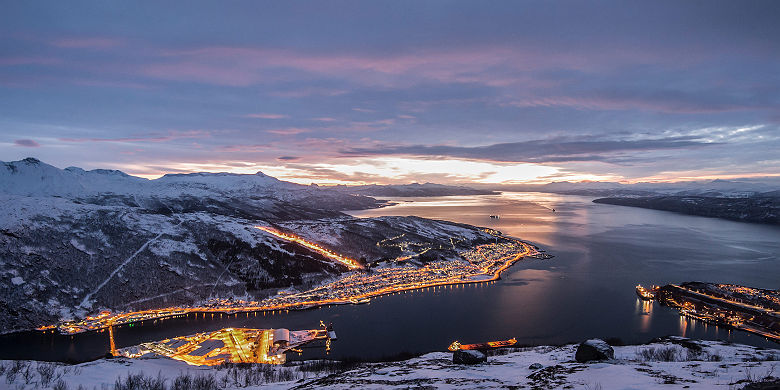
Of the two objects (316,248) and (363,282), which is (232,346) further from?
(316,248)

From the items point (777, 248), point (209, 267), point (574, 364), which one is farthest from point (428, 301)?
point (777, 248)

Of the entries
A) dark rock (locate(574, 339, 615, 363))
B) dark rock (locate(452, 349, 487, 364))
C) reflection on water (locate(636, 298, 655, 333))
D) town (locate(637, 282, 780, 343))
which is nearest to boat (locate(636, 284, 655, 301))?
town (locate(637, 282, 780, 343))

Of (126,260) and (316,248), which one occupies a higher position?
(126,260)

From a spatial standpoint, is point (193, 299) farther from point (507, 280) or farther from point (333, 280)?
point (507, 280)

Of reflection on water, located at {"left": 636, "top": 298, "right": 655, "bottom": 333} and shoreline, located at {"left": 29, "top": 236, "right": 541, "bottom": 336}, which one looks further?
reflection on water, located at {"left": 636, "top": 298, "right": 655, "bottom": 333}

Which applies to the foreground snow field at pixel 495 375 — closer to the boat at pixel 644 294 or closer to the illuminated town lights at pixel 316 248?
the boat at pixel 644 294

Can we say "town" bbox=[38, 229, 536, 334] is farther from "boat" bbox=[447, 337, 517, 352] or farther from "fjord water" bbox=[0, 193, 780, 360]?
"boat" bbox=[447, 337, 517, 352]

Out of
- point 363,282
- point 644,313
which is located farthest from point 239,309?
point 644,313

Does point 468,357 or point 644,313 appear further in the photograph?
point 644,313
